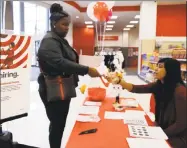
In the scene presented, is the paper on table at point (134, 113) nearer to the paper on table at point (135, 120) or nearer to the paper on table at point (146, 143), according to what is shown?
the paper on table at point (135, 120)

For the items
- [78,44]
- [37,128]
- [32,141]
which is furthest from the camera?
[78,44]

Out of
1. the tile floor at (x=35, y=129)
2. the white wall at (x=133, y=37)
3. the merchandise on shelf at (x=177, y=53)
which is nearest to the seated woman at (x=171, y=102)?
the tile floor at (x=35, y=129)

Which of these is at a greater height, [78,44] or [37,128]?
[78,44]

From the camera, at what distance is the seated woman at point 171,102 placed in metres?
1.68

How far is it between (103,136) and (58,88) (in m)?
0.54

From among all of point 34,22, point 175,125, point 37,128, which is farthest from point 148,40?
point 175,125

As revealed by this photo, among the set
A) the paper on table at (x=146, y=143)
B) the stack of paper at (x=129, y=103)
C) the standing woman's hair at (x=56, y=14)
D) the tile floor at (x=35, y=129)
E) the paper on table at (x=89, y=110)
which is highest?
the standing woman's hair at (x=56, y=14)

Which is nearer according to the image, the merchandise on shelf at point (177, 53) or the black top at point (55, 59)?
the black top at point (55, 59)

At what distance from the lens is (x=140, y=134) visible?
1404mm

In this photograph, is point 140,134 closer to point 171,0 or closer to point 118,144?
point 118,144

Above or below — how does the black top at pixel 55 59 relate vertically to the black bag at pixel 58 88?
above

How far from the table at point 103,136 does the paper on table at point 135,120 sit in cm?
4

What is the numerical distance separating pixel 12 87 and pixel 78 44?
17928 mm

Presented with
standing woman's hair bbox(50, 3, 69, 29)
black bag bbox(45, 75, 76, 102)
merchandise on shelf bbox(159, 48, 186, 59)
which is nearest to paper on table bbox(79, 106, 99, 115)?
black bag bbox(45, 75, 76, 102)
